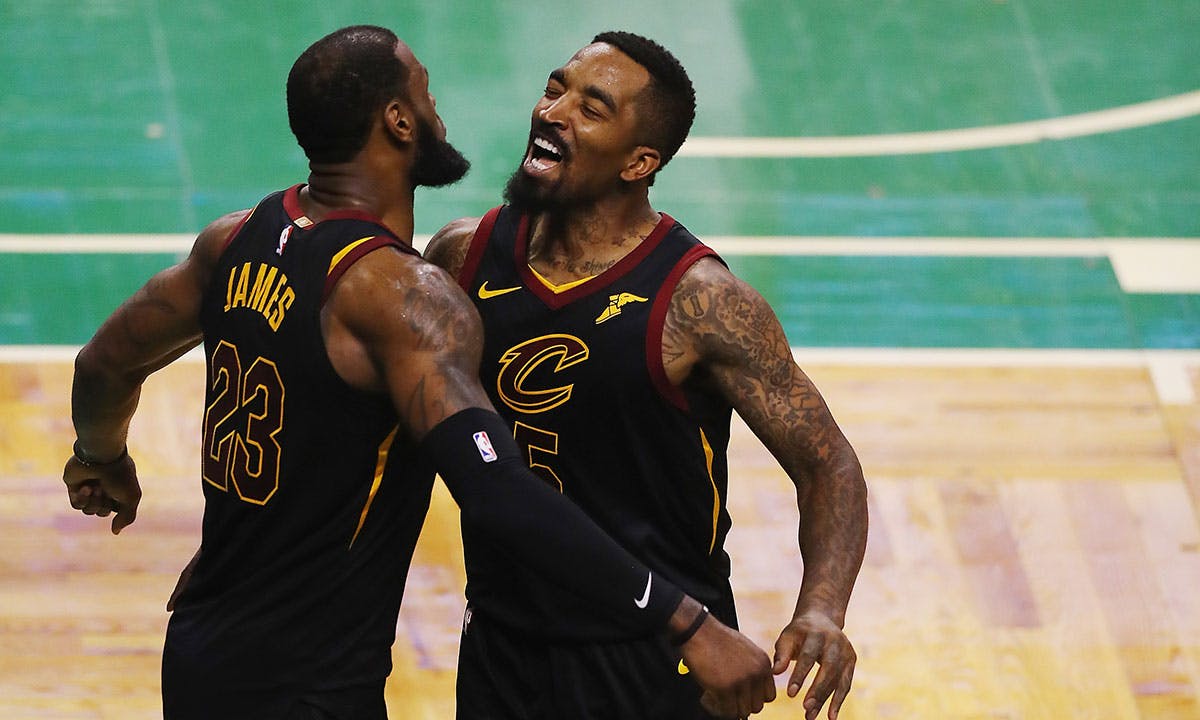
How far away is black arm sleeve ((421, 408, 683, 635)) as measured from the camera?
11.0ft

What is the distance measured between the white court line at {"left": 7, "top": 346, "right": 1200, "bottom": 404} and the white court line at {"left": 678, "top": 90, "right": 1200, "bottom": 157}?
1834mm

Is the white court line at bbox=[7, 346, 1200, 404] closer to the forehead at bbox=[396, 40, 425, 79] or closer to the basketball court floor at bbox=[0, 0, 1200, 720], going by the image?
the basketball court floor at bbox=[0, 0, 1200, 720]

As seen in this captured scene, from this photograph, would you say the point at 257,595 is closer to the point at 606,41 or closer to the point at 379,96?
the point at 379,96

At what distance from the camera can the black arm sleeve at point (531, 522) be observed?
11.0 feet

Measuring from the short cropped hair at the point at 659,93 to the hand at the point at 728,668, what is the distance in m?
1.27

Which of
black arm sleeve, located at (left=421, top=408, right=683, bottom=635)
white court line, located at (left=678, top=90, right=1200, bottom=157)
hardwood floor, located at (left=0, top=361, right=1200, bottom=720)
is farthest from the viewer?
white court line, located at (left=678, top=90, right=1200, bottom=157)

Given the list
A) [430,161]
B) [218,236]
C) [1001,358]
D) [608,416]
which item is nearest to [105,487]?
[218,236]

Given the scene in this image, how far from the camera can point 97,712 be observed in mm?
5395

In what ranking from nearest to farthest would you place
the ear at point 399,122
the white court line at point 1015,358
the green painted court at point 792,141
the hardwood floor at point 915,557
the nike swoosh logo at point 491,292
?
1. the ear at point 399,122
2. the nike swoosh logo at point 491,292
3. the hardwood floor at point 915,557
4. the white court line at point 1015,358
5. the green painted court at point 792,141

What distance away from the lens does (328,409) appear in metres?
3.63

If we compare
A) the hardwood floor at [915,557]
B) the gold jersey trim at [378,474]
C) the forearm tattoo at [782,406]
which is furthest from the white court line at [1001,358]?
the gold jersey trim at [378,474]

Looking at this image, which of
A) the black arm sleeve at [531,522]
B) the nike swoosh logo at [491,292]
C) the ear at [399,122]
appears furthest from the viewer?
the nike swoosh logo at [491,292]

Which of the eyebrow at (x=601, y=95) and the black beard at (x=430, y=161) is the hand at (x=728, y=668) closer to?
the black beard at (x=430, y=161)

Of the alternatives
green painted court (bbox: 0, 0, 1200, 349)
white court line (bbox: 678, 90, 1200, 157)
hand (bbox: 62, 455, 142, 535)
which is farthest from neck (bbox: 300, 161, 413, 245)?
white court line (bbox: 678, 90, 1200, 157)
